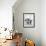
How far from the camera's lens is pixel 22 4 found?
529 cm

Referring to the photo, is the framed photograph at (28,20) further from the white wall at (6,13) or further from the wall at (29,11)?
the white wall at (6,13)

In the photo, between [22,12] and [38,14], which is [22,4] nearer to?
[22,12]

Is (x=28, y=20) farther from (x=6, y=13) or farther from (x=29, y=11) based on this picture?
(x=6, y=13)

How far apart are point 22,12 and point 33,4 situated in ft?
2.03

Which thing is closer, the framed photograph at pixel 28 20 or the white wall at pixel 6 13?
the white wall at pixel 6 13

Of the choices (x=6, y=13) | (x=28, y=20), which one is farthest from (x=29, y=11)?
(x=6, y=13)

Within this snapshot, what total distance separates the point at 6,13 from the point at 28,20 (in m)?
1.33

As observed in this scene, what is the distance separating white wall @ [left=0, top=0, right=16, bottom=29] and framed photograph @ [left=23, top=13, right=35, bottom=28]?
3.69 feet

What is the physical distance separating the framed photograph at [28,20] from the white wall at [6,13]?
1.12 meters

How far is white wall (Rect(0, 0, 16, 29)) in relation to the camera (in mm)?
4211

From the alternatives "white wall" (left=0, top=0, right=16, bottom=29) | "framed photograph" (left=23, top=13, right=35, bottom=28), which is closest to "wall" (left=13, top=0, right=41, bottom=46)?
"framed photograph" (left=23, top=13, right=35, bottom=28)

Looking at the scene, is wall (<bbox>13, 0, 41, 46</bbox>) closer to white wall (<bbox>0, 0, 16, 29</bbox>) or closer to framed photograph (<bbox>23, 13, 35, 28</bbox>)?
framed photograph (<bbox>23, 13, 35, 28</bbox>)

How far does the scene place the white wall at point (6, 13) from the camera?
13.8 feet

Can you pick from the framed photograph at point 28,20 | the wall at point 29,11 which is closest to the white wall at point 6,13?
the wall at point 29,11
